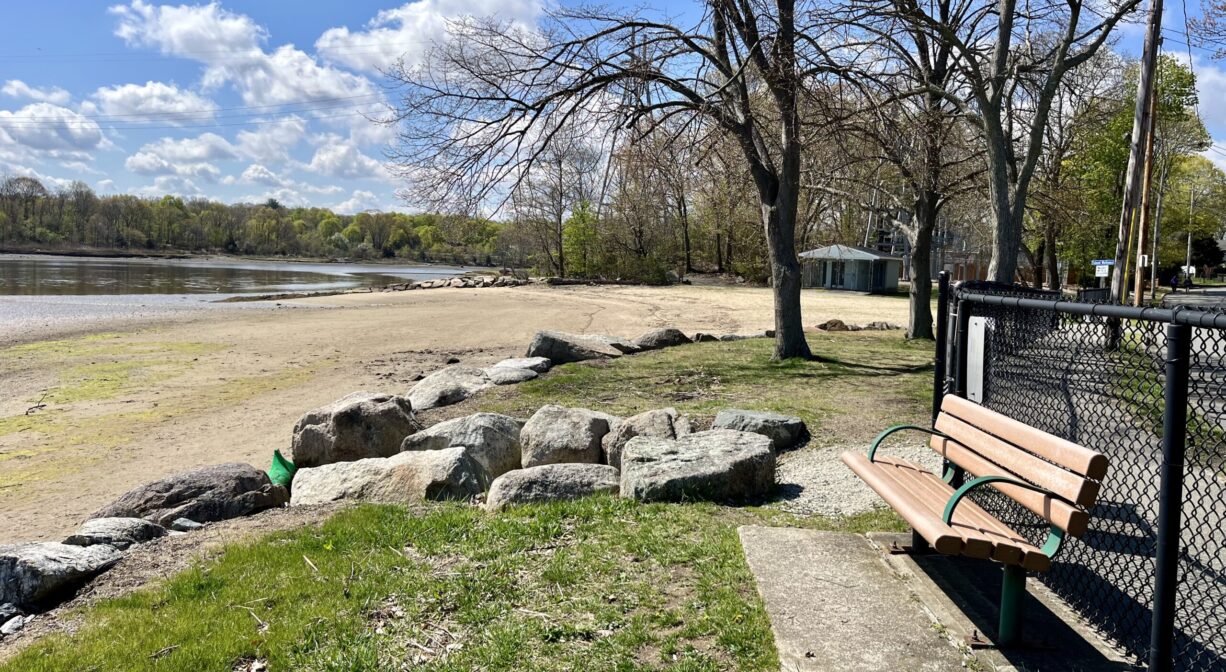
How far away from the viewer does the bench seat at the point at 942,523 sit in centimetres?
321

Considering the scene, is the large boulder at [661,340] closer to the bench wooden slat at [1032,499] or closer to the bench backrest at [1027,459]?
the bench backrest at [1027,459]

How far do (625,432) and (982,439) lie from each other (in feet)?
12.3

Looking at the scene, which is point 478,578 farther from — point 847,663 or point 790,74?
point 790,74

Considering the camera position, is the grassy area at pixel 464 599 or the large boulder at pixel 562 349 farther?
the large boulder at pixel 562 349

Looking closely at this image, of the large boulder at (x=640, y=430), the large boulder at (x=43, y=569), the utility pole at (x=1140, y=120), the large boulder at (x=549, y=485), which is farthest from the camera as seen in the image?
the utility pole at (x=1140, y=120)

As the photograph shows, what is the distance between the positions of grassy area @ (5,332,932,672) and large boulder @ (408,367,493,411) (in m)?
5.30

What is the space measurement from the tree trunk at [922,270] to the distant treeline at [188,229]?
8868cm

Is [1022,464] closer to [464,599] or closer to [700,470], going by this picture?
[700,470]

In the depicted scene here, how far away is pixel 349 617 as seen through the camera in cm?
383

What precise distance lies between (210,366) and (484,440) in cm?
1119

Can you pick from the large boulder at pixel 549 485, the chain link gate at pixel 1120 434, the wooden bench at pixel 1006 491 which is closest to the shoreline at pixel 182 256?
the large boulder at pixel 549 485

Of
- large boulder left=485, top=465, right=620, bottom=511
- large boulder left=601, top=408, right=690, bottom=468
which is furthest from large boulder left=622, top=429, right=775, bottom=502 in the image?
large boulder left=601, top=408, right=690, bottom=468

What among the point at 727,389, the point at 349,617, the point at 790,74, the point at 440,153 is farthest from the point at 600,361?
the point at 349,617

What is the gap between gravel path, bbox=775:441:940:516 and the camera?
18.7 feet
